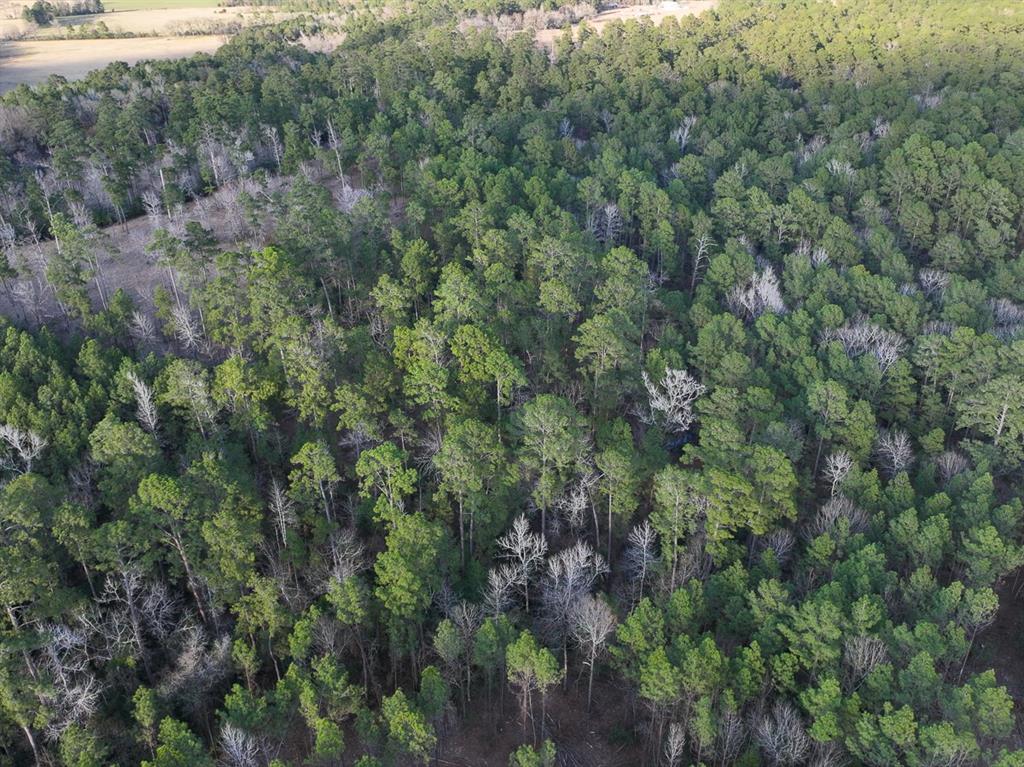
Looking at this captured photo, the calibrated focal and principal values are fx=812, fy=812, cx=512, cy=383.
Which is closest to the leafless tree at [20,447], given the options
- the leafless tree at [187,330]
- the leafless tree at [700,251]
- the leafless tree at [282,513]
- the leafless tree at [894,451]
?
the leafless tree at [187,330]

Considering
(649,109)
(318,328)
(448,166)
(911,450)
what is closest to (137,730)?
(318,328)

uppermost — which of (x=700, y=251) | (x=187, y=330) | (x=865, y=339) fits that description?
(x=187, y=330)

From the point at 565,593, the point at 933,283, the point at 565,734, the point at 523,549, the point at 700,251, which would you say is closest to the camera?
the point at 565,734

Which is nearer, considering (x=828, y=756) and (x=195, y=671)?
(x=828, y=756)

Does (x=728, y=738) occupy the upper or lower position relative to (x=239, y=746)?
lower

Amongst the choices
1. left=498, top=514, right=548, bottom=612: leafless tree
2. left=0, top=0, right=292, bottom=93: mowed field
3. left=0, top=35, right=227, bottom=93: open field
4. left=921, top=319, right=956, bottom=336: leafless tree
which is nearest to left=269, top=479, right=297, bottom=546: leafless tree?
left=498, top=514, right=548, bottom=612: leafless tree

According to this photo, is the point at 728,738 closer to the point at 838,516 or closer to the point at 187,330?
the point at 838,516

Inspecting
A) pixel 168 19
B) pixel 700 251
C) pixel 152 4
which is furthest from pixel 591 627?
pixel 152 4
